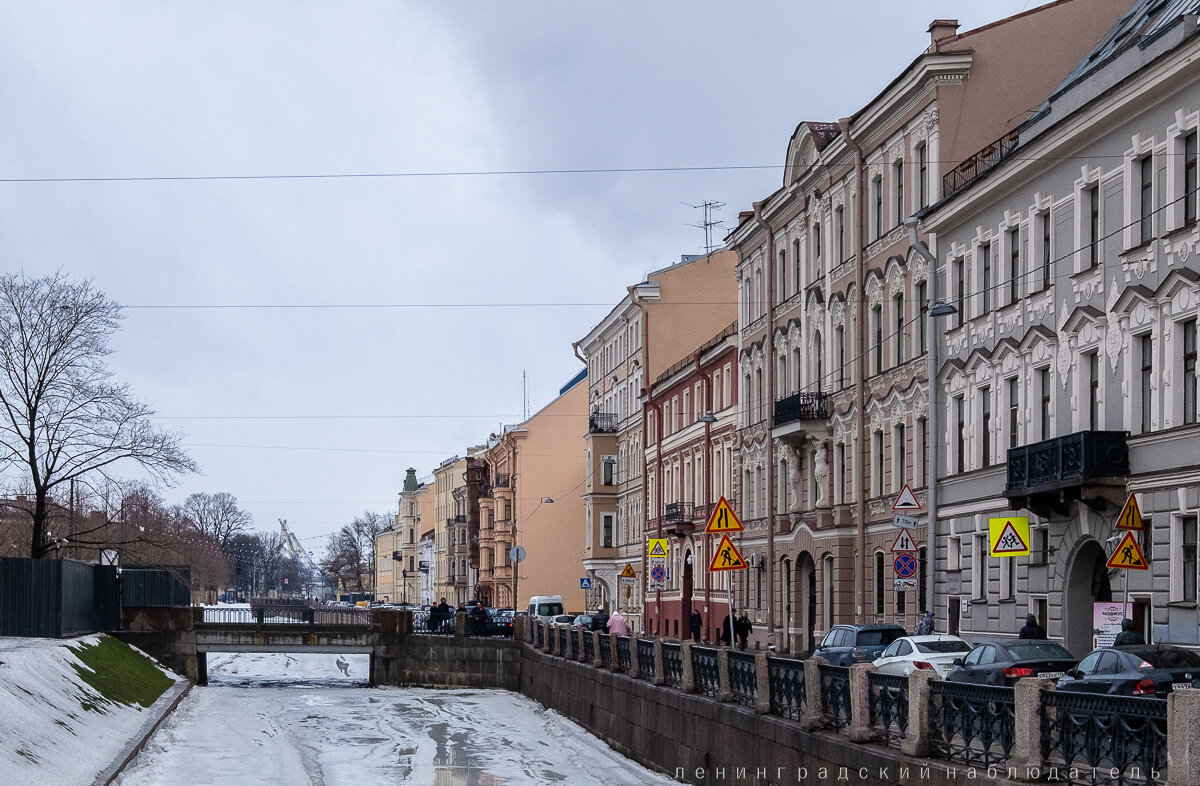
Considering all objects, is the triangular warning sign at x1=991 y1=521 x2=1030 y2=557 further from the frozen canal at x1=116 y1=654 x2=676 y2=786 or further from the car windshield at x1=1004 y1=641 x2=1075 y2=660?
the frozen canal at x1=116 y1=654 x2=676 y2=786

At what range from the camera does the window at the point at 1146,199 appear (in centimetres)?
2803

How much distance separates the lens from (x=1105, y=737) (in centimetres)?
1266

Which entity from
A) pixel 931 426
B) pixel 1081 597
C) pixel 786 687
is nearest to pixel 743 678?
pixel 786 687

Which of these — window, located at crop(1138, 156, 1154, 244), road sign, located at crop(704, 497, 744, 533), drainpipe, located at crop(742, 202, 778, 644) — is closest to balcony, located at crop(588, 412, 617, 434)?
drainpipe, located at crop(742, 202, 778, 644)

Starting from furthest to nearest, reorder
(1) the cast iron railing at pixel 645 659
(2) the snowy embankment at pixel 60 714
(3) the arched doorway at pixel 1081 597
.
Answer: (1) the cast iron railing at pixel 645 659 < (3) the arched doorway at pixel 1081 597 < (2) the snowy embankment at pixel 60 714

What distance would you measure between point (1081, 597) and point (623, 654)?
974 cm

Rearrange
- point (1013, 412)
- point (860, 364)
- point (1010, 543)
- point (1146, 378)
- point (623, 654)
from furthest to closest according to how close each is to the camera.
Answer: point (860, 364)
point (623, 654)
point (1013, 412)
point (1146, 378)
point (1010, 543)

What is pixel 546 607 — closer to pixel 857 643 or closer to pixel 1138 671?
pixel 857 643

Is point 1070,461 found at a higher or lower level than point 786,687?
higher

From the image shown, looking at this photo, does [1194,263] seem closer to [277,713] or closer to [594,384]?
[277,713]

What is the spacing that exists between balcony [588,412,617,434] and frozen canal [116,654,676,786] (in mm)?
26505

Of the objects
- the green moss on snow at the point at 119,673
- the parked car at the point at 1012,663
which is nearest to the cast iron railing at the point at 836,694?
the parked car at the point at 1012,663

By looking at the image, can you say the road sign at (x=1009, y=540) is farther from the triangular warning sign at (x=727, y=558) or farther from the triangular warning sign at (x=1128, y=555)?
the triangular warning sign at (x=727, y=558)

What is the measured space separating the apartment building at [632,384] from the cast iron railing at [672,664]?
41.2 m
